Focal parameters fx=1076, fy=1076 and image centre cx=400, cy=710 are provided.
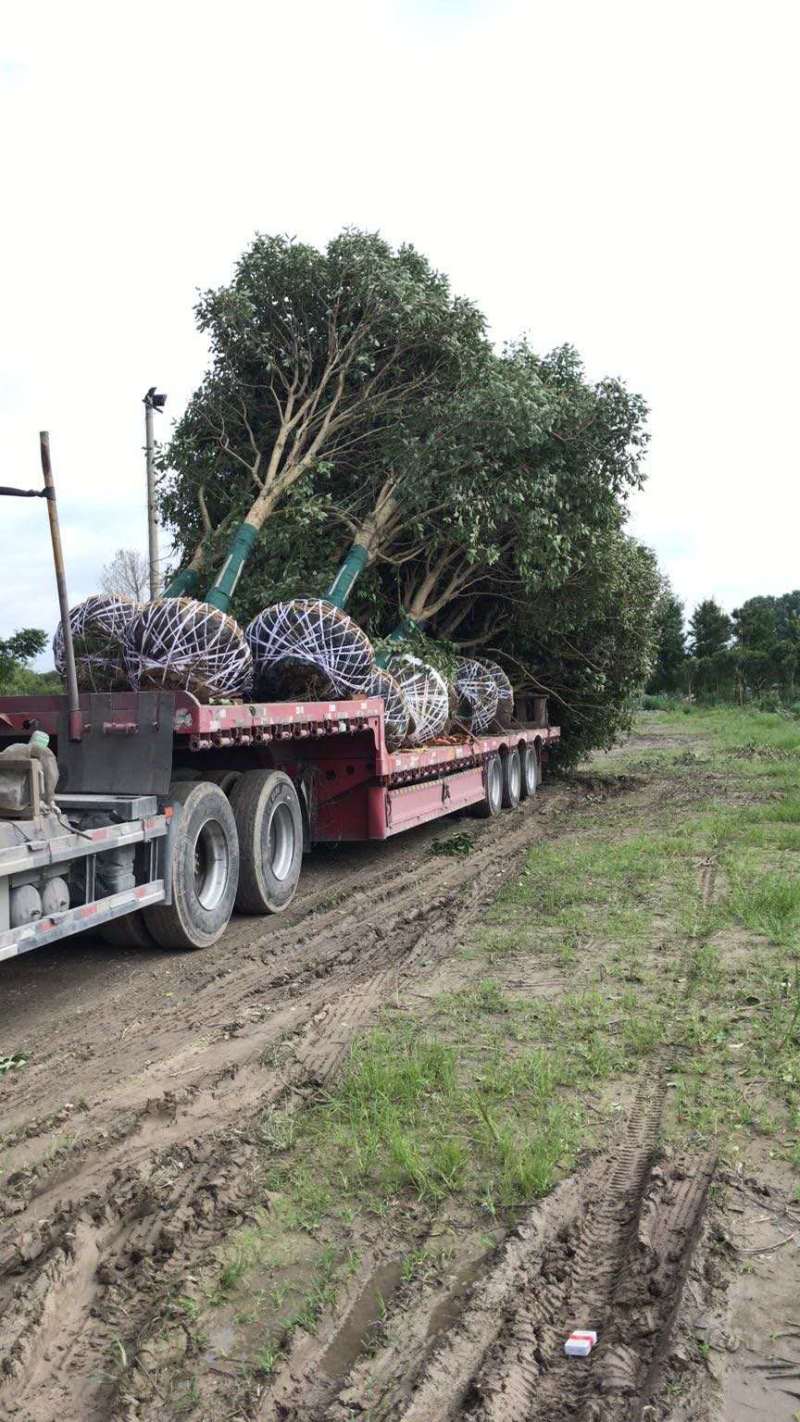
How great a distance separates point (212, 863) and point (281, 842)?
3.83ft

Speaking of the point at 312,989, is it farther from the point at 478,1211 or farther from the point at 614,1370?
the point at 614,1370

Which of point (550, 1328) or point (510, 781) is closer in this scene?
point (550, 1328)

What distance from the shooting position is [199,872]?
788 centimetres

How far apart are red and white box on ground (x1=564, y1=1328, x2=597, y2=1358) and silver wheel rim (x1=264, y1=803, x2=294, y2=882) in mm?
6068

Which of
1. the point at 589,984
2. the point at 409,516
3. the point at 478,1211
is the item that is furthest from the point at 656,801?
the point at 478,1211

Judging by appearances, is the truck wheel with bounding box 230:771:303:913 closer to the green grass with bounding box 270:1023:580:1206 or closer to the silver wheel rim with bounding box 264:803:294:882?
the silver wheel rim with bounding box 264:803:294:882

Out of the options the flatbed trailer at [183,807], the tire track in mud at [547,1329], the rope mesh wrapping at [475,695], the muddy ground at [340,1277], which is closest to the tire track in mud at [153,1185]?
the muddy ground at [340,1277]

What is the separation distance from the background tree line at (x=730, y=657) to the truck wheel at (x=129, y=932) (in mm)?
36954

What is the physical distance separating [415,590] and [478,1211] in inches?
433

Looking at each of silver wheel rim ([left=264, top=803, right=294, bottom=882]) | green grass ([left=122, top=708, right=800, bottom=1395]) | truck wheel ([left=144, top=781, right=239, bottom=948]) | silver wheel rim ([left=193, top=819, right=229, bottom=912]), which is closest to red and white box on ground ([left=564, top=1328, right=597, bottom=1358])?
green grass ([left=122, top=708, right=800, bottom=1395])

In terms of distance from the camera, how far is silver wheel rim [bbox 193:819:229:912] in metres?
7.81

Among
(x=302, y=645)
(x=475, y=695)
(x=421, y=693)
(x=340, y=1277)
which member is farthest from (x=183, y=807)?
(x=475, y=695)

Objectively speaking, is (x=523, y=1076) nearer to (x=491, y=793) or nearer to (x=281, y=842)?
(x=281, y=842)

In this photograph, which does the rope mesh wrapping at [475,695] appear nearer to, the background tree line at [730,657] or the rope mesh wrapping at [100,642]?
the rope mesh wrapping at [100,642]
